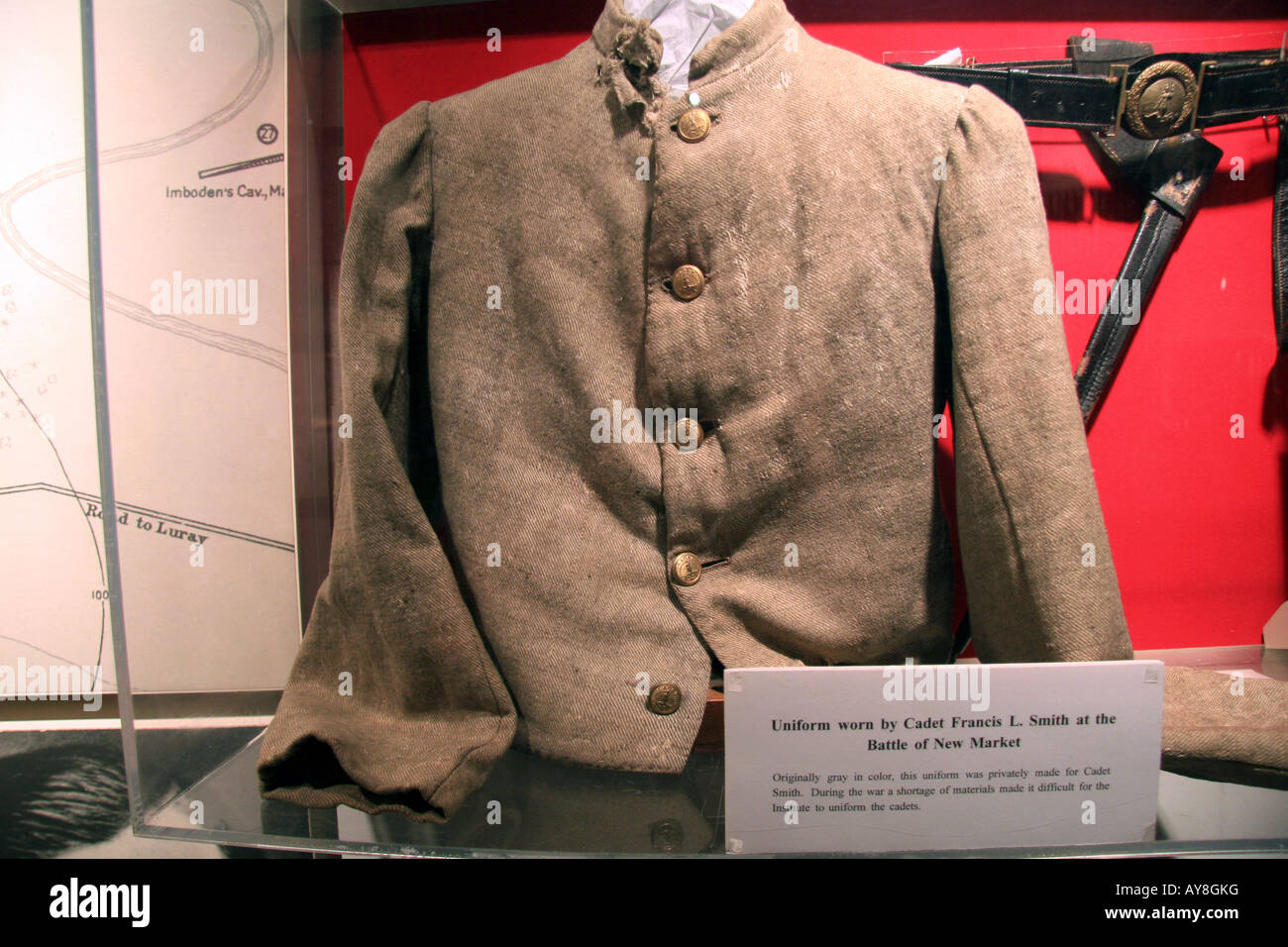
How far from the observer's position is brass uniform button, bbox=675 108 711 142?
0.73 m

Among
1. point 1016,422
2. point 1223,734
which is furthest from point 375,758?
point 1223,734

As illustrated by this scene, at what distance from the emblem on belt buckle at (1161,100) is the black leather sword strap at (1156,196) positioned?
1 centimetres

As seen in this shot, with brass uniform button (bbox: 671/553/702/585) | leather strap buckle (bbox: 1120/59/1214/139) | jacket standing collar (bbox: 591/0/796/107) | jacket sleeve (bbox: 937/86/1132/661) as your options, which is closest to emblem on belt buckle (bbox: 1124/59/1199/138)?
leather strap buckle (bbox: 1120/59/1214/139)

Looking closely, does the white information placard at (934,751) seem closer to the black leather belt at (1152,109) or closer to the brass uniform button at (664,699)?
the brass uniform button at (664,699)

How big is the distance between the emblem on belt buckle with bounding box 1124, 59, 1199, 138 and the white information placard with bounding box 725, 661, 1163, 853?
0.56m

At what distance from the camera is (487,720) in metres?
0.77

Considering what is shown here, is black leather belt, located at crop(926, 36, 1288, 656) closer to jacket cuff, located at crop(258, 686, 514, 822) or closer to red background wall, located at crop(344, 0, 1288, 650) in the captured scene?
red background wall, located at crop(344, 0, 1288, 650)

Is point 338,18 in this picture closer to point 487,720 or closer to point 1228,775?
point 487,720

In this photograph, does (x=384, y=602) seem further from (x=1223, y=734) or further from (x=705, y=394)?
(x=1223, y=734)

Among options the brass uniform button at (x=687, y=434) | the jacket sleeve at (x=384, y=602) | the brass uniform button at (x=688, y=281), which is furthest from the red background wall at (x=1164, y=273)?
the brass uniform button at (x=687, y=434)

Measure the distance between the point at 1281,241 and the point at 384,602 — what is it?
98 centimetres

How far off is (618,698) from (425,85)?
2.12 feet

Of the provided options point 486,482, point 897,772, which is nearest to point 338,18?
point 486,482

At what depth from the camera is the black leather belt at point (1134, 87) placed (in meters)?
0.80
